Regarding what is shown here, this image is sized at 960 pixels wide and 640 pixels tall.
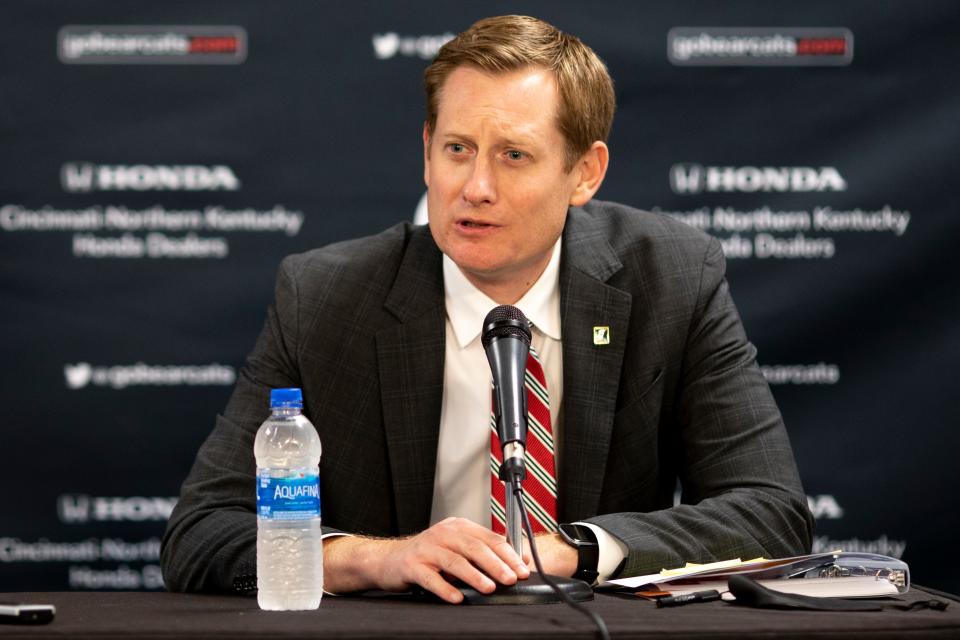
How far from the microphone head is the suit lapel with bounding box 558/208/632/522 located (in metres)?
0.75

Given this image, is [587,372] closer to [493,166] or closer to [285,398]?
[493,166]

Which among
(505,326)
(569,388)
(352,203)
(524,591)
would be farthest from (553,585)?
(352,203)

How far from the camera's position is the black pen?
5.27ft

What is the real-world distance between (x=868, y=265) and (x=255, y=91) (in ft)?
6.18

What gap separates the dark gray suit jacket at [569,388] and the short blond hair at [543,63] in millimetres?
276

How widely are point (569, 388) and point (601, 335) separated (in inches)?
5.7

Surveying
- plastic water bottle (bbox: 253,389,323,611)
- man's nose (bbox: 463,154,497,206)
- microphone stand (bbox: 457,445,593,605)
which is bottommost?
microphone stand (bbox: 457,445,593,605)

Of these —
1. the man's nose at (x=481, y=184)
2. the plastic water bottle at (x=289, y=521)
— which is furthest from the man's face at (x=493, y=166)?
the plastic water bottle at (x=289, y=521)

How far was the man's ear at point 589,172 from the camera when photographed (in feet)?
8.64

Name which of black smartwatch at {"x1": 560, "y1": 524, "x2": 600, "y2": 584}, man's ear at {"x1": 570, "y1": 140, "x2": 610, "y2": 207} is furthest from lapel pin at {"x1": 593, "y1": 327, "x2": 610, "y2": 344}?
black smartwatch at {"x1": 560, "y1": 524, "x2": 600, "y2": 584}

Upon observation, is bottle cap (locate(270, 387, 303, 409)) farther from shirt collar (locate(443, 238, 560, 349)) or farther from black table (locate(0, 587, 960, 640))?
shirt collar (locate(443, 238, 560, 349))

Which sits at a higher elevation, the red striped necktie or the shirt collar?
the shirt collar

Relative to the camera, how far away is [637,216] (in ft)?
9.05

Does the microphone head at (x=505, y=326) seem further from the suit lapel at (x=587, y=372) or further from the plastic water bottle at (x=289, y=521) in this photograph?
the suit lapel at (x=587, y=372)
